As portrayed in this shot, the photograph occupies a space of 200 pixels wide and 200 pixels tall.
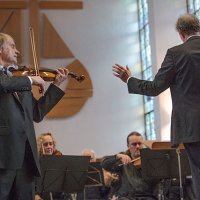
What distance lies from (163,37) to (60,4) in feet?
10.2

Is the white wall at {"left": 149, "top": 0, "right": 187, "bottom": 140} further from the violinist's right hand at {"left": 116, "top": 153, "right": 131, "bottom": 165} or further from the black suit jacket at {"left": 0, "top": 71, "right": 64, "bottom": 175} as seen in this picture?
the black suit jacket at {"left": 0, "top": 71, "right": 64, "bottom": 175}

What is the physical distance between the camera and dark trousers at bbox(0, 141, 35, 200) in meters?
2.76

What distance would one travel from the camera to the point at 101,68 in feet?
37.8

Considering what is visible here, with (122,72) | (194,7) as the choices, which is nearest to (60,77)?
(122,72)

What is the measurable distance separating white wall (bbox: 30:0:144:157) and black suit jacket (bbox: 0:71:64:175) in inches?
321

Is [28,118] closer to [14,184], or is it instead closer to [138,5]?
[14,184]

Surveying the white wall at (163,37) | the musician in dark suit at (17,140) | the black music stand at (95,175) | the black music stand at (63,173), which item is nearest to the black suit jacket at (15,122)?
the musician in dark suit at (17,140)

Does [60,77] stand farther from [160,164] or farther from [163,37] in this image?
[163,37]

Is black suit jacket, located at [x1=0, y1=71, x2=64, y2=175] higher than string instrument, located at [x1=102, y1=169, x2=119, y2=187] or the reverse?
Result: higher

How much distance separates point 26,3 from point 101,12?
1.88 m

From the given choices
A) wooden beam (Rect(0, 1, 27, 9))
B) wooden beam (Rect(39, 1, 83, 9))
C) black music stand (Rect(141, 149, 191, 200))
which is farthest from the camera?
wooden beam (Rect(39, 1, 83, 9))

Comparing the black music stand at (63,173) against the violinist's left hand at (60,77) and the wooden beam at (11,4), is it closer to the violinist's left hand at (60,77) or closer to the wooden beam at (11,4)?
the violinist's left hand at (60,77)

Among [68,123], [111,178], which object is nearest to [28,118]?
[111,178]

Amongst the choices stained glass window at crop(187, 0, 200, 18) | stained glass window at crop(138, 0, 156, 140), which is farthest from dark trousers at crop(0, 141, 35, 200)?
stained glass window at crop(138, 0, 156, 140)
